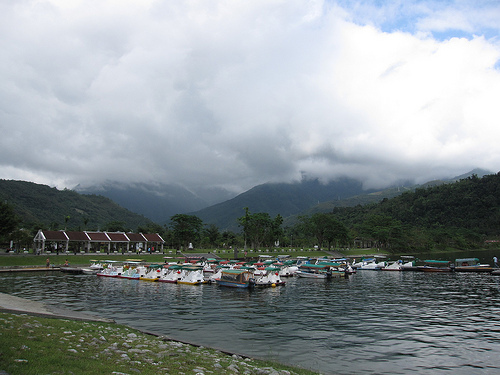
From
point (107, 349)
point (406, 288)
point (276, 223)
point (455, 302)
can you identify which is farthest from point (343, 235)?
point (107, 349)

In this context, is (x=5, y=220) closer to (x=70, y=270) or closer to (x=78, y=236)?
(x=70, y=270)

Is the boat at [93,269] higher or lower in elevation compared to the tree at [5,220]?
lower

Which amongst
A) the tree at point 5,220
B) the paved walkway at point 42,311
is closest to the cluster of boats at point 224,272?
the tree at point 5,220

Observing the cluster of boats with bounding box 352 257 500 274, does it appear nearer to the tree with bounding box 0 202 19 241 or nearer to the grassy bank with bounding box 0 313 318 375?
the grassy bank with bounding box 0 313 318 375

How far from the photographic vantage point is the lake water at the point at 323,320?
18078mm

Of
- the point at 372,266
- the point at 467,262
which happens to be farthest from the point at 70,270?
the point at 467,262

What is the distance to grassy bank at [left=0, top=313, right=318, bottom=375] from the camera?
33.0 ft

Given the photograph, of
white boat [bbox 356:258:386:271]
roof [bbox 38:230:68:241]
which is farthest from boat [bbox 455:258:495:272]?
roof [bbox 38:230:68:241]

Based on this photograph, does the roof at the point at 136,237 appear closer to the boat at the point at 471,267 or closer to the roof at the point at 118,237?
the roof at the point at 118,237

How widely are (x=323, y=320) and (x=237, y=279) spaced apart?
22.7 meters

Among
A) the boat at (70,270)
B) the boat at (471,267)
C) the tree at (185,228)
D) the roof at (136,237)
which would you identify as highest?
the tree at (185,228)

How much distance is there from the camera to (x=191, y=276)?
50.6 metres

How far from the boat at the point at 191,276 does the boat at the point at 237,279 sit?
337 cm

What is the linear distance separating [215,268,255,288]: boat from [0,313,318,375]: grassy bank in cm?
3107
